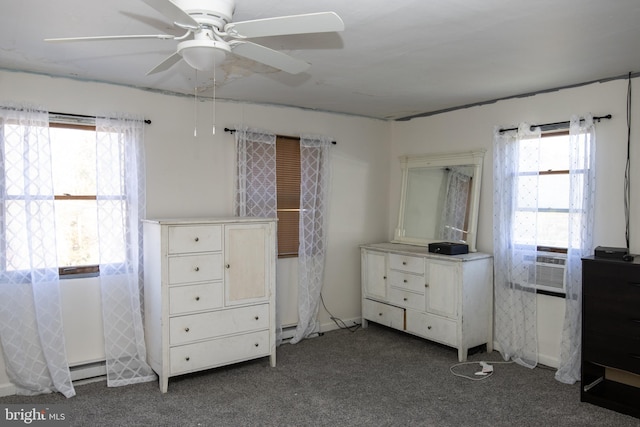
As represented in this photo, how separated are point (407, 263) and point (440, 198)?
2.50 feet

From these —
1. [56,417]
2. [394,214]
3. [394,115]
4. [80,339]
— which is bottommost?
[56,417]

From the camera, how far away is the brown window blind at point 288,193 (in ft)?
14.2

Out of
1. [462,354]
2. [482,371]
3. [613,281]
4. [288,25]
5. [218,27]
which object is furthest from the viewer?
[462,354]

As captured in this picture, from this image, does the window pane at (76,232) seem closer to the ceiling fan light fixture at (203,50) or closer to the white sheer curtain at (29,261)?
the white sheer curtain at (29,261)

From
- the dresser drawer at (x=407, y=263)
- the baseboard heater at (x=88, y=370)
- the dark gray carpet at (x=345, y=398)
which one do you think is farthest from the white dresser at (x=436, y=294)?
the baseboard heater at (x=88, y=370)

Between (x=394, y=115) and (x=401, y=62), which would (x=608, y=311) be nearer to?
(x=401, y=62)

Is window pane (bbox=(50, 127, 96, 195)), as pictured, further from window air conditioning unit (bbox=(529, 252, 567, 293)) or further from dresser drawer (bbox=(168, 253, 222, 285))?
window air conditioning unit (bbox=(529, 252, 567, 293))

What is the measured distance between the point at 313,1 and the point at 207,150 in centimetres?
216

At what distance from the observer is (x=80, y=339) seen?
3447 mm

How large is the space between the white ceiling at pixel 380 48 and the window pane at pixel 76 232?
0.97m

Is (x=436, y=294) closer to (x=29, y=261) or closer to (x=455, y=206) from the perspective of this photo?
(x=455, y=206)

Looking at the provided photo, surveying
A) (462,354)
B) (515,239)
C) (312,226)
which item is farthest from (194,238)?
(515,239)

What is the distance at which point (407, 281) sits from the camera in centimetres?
429

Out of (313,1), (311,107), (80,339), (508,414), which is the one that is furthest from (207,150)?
(508,414)
